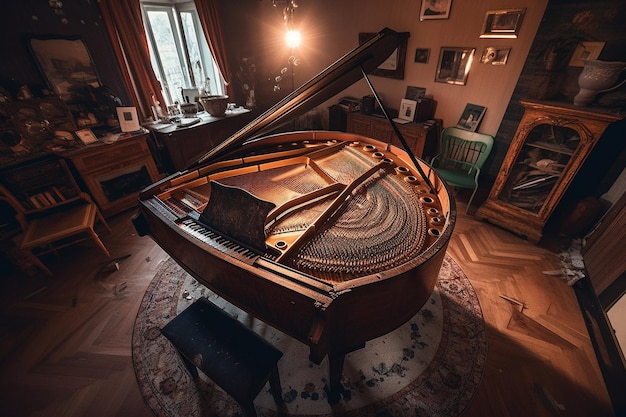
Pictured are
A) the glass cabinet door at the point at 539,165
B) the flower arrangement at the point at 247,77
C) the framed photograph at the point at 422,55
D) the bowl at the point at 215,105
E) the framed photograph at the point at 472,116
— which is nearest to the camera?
the glass cabinet door at the point at 539,165

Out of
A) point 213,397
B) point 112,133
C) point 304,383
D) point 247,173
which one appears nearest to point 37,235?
point 112,133

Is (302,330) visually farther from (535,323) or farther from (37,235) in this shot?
(37,235)

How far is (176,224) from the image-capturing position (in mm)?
1841

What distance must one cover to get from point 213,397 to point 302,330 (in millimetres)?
1265

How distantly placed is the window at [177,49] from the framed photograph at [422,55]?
3.92 metres

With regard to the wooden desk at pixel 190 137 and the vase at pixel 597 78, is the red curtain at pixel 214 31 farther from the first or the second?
the vase at pixel 597 78

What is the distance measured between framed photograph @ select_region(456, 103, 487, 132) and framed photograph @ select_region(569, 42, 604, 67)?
3.52ft

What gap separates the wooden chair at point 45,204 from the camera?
9.72 feet

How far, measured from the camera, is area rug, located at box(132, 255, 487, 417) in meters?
2.01

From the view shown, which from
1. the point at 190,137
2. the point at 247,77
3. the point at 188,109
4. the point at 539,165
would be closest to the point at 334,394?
the point at 539,165

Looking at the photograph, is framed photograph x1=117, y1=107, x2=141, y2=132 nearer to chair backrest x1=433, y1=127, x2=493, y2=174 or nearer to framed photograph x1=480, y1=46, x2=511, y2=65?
chair backrest x1=433, y1=127, x2=493, y2=174

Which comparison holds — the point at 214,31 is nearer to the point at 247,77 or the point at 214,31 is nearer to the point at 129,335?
the point at 247,77

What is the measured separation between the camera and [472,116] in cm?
416

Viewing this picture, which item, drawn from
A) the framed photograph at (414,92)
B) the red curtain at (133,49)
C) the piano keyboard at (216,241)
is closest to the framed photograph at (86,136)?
the red curtain at (133,49)
